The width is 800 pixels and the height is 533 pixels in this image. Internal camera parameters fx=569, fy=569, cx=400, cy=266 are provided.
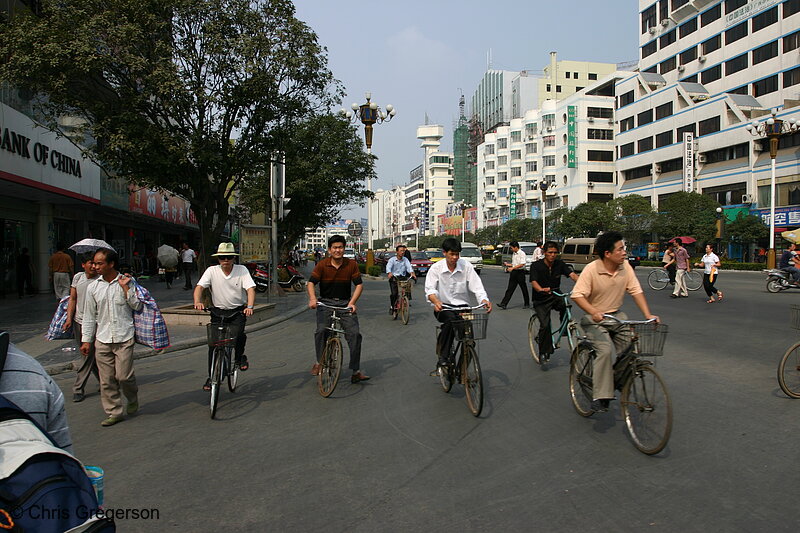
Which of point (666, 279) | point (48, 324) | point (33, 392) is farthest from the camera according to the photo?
point (666, 279)

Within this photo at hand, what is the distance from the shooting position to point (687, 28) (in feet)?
187

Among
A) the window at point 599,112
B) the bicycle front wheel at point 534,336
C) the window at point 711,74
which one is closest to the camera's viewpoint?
the bicycle front wheel at point 534,336

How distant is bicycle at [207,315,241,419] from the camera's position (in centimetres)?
588

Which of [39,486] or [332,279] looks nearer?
[39,486]

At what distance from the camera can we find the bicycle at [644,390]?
173 inches

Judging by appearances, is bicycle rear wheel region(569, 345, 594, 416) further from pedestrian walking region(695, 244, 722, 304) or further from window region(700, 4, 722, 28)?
window region(700, 4, 722, 28)

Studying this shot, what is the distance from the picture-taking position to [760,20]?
47719 mm

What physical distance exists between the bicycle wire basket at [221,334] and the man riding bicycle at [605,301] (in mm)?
3670

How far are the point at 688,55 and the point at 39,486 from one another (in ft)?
220

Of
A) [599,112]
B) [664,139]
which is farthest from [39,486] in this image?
[599,112]

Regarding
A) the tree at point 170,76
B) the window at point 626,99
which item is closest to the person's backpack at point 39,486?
the tree at point 170,76

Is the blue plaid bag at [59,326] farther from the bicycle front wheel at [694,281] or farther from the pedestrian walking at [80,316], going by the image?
the bicycle front wheel at [694,281]

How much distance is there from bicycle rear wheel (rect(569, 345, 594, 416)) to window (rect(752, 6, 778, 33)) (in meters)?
53.9

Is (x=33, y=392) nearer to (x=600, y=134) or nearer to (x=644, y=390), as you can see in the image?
(x=644, y=390)
